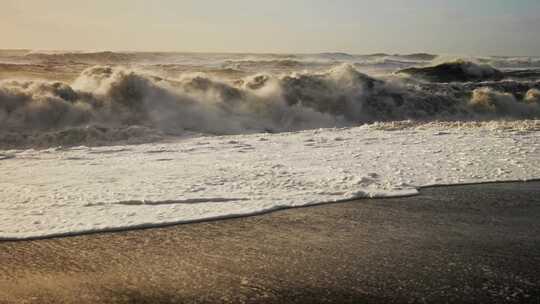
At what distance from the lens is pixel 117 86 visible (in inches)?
581

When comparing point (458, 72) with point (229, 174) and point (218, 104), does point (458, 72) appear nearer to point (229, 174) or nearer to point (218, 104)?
point (218, 104)

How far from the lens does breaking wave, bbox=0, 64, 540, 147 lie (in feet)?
41.9

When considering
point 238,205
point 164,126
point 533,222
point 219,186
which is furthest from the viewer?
point 164,126

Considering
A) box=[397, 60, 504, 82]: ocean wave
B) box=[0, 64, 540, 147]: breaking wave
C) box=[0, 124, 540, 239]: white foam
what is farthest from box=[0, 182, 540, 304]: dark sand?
box=[397, 60, 504, 82]: ocean wave

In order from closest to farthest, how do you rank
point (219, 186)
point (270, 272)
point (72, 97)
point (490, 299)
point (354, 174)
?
point (490, 299) < point (270, 272) < point (219, 186) < point (354, 174) < point (72, 97)

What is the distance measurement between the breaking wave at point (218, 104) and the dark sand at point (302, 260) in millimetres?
7129

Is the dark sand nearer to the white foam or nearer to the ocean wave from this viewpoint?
the white foam

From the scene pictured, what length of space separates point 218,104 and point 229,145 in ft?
23.0

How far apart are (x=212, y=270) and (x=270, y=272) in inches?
13.0

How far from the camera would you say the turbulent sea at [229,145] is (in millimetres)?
4977

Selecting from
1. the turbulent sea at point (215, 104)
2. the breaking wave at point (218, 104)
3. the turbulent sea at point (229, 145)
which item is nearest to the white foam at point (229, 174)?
the turbulent sea at point (229, 145)

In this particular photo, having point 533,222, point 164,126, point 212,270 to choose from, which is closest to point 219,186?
point 212,270

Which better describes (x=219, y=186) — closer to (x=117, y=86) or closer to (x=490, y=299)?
(x=490, y=299)

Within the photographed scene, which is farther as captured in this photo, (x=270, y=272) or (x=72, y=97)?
(x=72, y=97)
